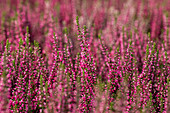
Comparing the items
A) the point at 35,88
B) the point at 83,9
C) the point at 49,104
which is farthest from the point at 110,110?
the point at 83,9

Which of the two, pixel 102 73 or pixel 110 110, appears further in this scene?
pixel 102 73

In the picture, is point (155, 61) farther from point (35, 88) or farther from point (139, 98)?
point (35, 88)

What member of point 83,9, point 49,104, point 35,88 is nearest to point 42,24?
point 83,9

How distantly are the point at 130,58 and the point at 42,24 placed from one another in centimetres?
130

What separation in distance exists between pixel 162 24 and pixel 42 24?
1.52 metres

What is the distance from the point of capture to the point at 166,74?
135 centimetres

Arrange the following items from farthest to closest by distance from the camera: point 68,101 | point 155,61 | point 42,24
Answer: point 42,24 < point 155,61 < point 68,101

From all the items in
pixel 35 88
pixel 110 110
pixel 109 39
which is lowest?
pixel 110 110

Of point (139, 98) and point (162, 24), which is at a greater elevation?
point (162, 24)

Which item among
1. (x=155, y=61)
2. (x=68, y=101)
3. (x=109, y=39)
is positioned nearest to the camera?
(x=68, y=101)

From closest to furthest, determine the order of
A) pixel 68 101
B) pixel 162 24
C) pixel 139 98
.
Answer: pixel 68 101
pixel 139 98
pixel 162 24

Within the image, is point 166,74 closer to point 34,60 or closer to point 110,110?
point 110,110

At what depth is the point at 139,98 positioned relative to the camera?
1164 millimetres

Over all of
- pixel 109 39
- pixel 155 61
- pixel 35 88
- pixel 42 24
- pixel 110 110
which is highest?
pixel 42 24
